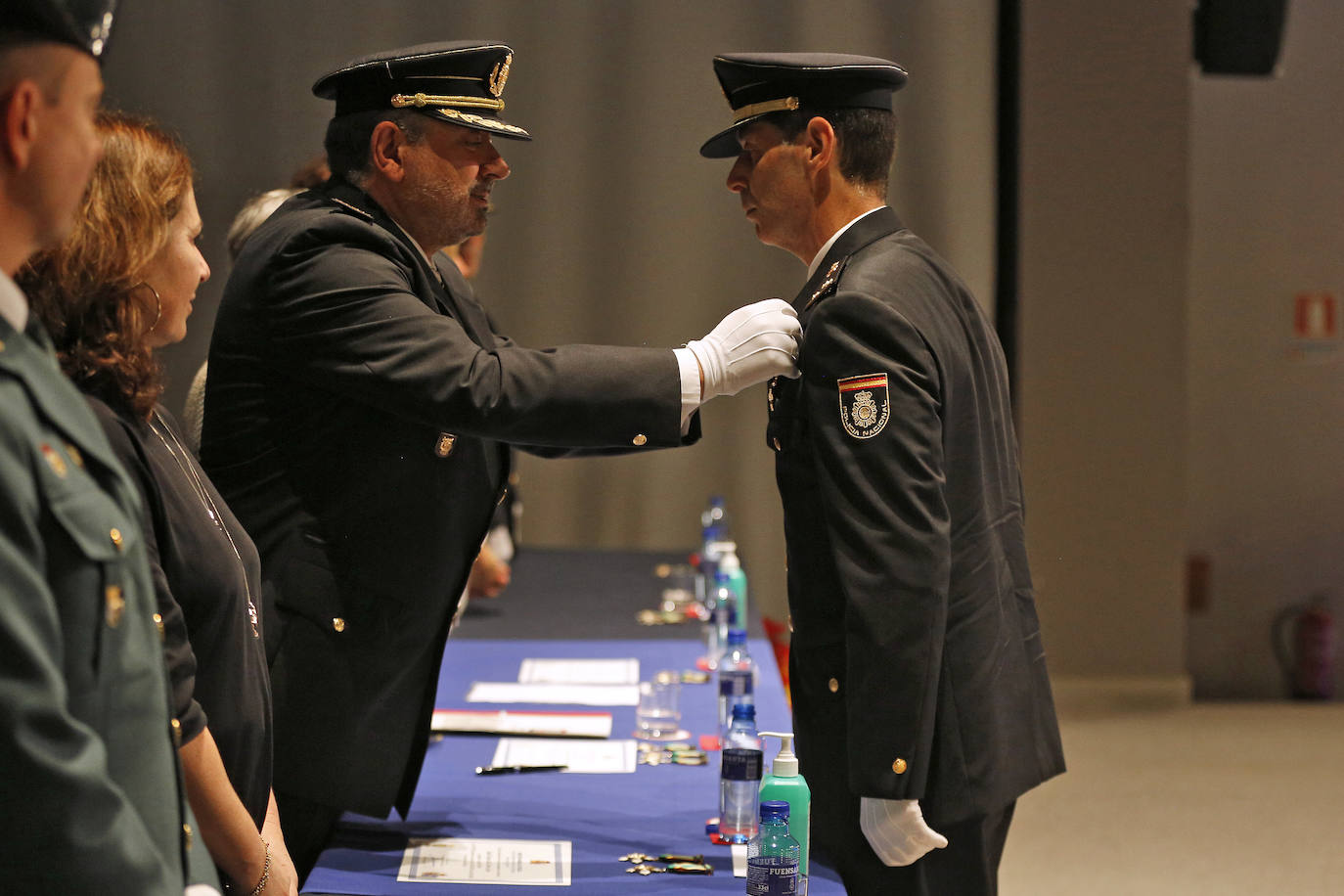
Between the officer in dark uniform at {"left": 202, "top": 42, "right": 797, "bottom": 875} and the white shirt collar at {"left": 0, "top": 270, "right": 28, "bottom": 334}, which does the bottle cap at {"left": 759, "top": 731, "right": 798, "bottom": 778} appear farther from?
the white shirt collar at {"left": 0, "top": 270, "right": 28, "bottom": 334}

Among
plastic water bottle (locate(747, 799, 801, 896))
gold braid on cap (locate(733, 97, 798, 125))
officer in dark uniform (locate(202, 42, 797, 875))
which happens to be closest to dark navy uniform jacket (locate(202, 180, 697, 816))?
officer in dark uniform (locate(202, 42, 797, 875))

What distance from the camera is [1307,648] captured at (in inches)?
269

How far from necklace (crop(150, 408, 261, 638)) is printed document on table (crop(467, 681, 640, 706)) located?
1.42 m

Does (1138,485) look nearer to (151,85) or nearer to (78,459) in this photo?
(151,85)

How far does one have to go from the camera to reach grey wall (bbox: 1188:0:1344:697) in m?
6.94

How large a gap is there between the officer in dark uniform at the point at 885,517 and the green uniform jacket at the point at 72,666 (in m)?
0.93

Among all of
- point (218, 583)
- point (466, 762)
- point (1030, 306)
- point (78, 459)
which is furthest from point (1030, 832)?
point (78, 459)

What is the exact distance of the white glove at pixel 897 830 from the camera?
6.05 ft

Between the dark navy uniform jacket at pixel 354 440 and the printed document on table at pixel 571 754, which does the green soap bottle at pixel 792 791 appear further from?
the printed document on table at pixel 571 754

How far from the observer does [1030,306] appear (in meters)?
6.48

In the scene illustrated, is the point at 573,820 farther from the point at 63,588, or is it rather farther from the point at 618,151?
the point at 618,151

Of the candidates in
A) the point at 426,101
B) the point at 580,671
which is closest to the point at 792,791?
the point at 426,101

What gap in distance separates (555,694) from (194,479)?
1.57 meters

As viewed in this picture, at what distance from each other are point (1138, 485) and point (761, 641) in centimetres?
327
